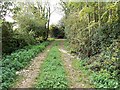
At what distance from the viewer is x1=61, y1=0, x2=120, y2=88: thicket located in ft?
27.6

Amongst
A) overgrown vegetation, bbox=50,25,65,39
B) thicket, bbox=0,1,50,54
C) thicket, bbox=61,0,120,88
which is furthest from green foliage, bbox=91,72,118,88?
overgrown vegetation, bbox=50,25,65,39

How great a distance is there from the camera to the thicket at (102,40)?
8.41m

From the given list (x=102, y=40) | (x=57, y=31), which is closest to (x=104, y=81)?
(x=102, y=40)

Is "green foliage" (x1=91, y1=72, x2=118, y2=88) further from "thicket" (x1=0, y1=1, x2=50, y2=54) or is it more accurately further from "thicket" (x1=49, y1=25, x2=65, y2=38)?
"thicket" (x1=49, y1=25, x2=65, y2=38)

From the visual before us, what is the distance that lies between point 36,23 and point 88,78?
18.5 metres

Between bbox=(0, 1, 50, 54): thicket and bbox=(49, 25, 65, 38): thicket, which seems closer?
bbox=(0, 1, 50, 54): thicket

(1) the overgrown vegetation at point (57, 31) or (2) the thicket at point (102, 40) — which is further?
(1) the overgrown vegetation at point (57, 31)

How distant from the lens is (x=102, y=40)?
1140 centimetres

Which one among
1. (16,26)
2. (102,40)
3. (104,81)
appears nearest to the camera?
(104,81)

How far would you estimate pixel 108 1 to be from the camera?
441 inches

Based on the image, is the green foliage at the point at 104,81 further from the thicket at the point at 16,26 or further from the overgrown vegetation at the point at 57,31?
the overgrown vegetation at the point at 57,31

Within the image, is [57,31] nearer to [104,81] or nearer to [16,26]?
[16,26]

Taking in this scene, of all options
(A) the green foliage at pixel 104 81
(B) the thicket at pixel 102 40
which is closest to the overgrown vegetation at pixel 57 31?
(B) the thicket at pixel 102 40

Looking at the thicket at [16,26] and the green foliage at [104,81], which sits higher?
the thicket at [16,26]
